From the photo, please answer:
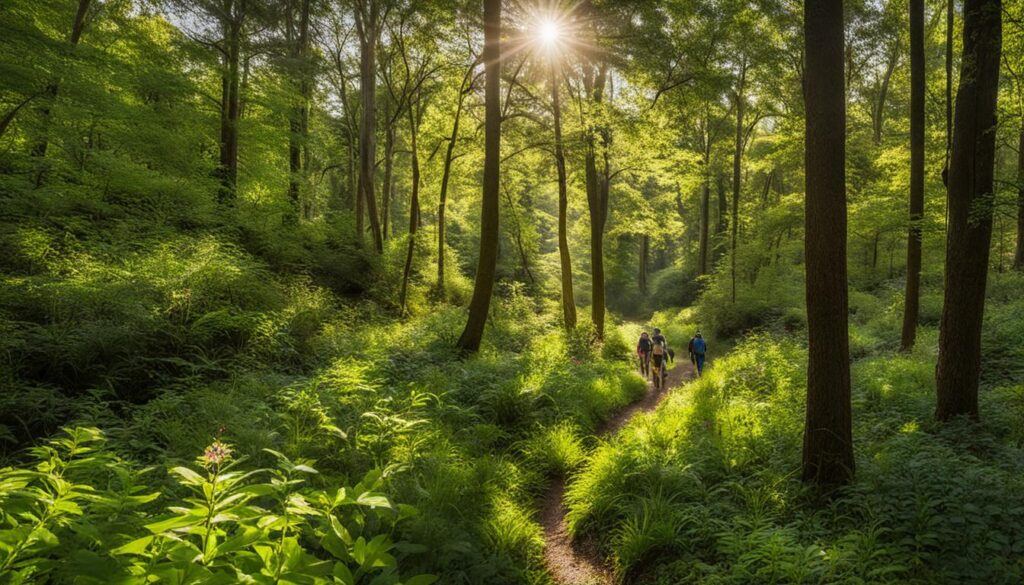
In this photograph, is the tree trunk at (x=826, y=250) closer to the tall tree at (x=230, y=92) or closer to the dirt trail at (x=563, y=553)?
the dirt trail at (x=563, y=553)

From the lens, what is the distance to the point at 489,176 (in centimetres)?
1055

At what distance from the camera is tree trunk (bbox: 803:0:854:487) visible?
177 inches

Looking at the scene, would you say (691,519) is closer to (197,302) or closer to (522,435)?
(522,435)

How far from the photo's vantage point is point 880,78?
23.6 metres

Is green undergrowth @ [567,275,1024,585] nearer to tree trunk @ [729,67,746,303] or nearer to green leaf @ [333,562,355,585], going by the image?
green leaf @ [333,562,355,585]

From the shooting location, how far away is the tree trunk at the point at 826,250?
14.7ft

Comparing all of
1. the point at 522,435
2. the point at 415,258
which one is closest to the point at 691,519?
the point at 522,435

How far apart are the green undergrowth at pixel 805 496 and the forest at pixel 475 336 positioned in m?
0.04

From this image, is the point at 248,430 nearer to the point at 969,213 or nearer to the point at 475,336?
the point at 475,336

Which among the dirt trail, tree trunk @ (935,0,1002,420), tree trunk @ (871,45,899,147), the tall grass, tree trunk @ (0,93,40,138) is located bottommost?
the dirt trail

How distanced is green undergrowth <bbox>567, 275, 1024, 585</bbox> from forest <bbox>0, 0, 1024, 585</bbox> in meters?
0.04

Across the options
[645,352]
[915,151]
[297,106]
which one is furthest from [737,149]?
[297,106]

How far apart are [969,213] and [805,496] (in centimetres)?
425

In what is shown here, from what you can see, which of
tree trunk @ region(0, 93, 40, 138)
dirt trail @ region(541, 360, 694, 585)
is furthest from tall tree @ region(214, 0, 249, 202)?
dirt trail @ region(541, 360, 694, 585)
